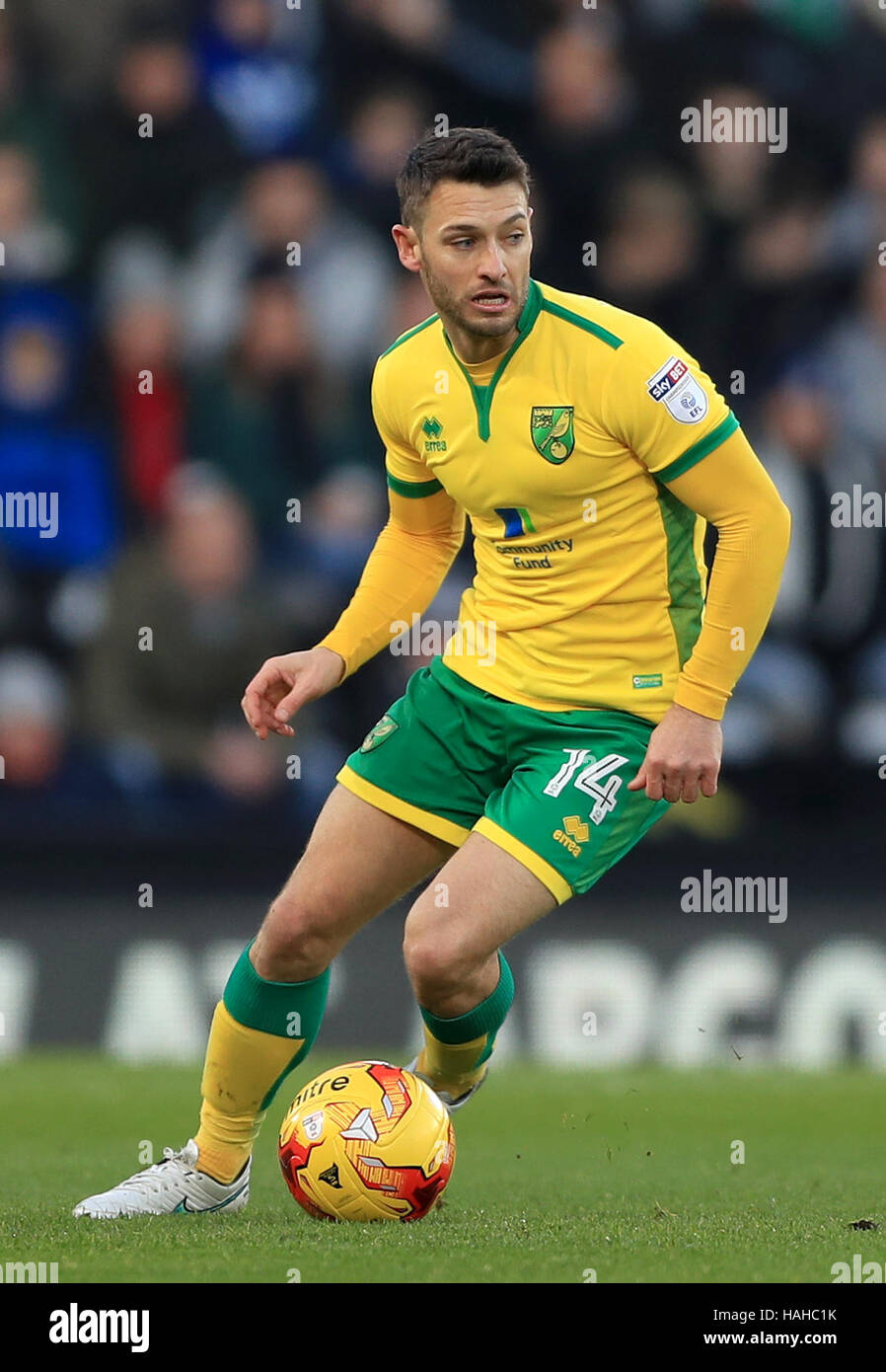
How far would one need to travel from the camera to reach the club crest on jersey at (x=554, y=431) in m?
4.56

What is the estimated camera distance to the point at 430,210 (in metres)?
4.50

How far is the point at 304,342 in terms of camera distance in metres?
8.98

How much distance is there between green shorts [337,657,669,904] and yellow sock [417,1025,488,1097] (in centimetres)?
55

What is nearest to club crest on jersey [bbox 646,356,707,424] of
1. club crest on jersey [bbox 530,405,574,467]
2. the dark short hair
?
club crest on jersey [bbox 530,405,574,467]

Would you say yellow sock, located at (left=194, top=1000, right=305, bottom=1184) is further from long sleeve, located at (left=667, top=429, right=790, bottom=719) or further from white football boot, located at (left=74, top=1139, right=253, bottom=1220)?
long sleeve, located at (left=667, top=429, right=790, bottom=719)

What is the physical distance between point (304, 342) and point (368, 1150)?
17.0ft

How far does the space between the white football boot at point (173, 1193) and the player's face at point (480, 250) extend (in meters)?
1.93

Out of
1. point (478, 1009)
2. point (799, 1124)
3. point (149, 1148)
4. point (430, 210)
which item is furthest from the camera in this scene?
point (799, 1124)

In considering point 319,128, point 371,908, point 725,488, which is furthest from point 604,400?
point 319,128

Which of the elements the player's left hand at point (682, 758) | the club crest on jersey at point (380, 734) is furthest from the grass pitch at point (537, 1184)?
the club crest on jersey at point (380, 734)

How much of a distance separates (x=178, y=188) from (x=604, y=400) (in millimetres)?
4960

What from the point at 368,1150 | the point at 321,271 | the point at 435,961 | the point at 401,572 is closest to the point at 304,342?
the point at 321,271

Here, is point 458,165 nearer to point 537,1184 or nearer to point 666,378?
point 666,378

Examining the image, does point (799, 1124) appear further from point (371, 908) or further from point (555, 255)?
point (555, 255)
